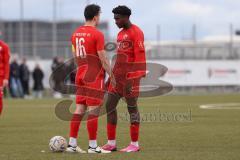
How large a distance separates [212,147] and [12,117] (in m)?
11.0

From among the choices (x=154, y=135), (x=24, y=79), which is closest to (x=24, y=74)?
(x=24, y=79)

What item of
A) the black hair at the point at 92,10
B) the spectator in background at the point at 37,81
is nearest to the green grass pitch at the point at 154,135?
the black hair at the point at 92,10

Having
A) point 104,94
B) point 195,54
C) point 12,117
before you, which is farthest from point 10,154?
point 195,54

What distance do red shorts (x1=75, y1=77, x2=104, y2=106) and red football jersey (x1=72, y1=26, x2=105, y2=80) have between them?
5.1 inches

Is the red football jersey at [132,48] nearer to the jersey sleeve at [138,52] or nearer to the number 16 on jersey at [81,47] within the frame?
the jersey sleeve at [138,52]

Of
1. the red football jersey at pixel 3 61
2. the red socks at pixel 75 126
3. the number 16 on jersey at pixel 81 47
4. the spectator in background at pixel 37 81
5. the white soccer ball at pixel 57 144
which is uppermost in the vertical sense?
the number 16 on jersey at pixel 81 47

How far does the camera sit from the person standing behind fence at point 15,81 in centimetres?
4083

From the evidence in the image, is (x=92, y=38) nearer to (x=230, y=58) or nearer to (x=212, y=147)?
(x=212, y=147)

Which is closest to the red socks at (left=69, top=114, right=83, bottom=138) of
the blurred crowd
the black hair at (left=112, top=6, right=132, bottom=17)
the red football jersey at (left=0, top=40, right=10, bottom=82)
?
the black hair at (left=112, top=6, right=132, bottom=17)

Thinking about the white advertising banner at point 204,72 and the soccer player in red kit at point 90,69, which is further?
the white advertising banner at point 204,72

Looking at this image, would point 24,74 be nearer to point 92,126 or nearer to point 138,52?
point 138,52

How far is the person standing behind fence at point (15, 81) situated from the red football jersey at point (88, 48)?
2773 centimetres

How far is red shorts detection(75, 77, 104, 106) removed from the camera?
13.1 m

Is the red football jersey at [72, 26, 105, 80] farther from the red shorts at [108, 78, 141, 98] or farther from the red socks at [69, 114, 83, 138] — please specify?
the red socks at [69, 114, 83, 138]
